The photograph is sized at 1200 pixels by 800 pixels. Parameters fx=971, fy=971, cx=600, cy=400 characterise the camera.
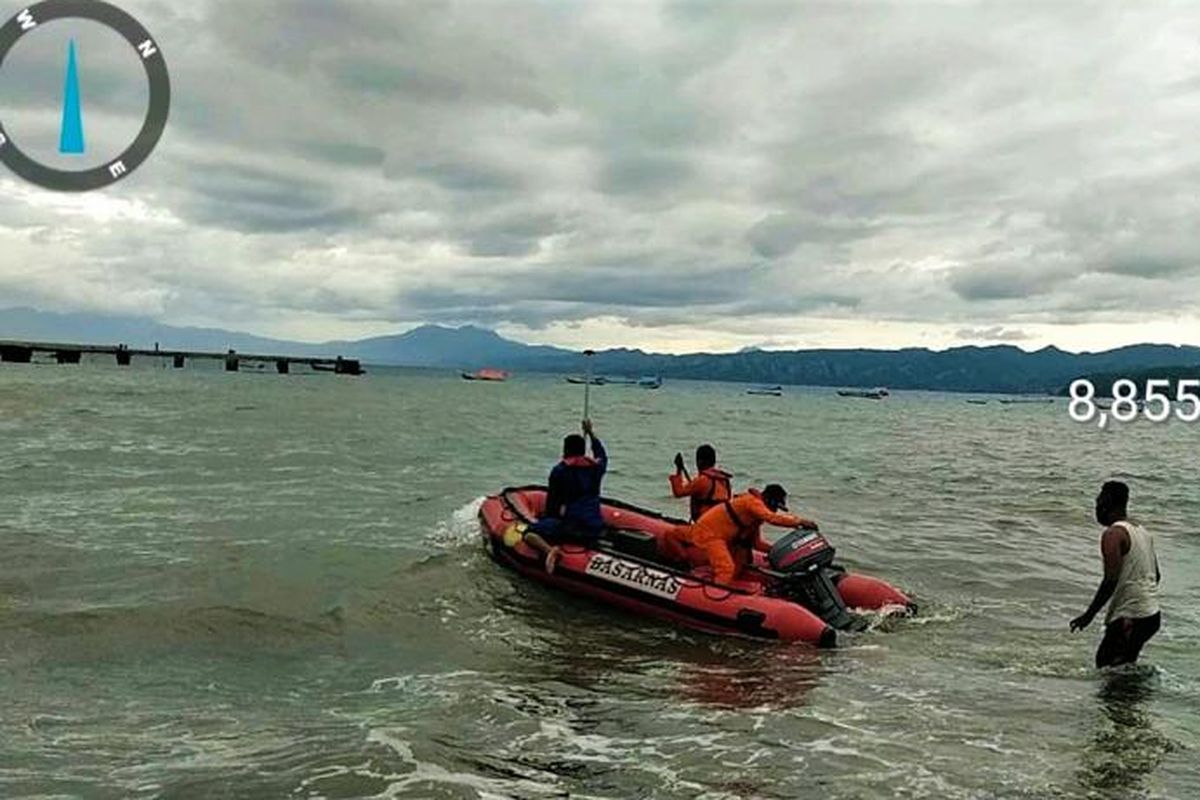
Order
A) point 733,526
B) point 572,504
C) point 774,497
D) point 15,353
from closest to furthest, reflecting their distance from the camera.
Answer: point 774,497
point 733,526
point 572,504
point 15,353

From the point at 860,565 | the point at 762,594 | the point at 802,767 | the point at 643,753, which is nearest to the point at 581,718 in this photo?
the point at 643,753

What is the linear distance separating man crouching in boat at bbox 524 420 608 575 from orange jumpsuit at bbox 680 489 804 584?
1550mm

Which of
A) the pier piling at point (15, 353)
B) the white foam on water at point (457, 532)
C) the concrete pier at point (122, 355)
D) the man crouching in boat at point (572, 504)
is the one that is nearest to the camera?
the man crouching in boat at point (572, 504)

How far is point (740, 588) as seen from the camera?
10586 millimetres

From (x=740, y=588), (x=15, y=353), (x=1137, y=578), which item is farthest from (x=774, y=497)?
(x=15, y=353)

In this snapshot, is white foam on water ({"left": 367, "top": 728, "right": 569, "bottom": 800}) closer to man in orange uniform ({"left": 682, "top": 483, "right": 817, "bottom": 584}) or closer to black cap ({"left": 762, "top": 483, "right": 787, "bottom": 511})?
man in orange uniform ({"left": 682, "top": 483, "right": 817, "bottom": 584})

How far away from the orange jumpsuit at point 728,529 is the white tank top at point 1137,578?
3.45 m

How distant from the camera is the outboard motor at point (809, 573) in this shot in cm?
1049

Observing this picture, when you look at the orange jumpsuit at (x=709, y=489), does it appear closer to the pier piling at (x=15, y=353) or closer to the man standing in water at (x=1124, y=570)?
the man standing in water at (x=1124, y=570)

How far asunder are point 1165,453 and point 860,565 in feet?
138

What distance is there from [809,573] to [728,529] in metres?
1.02

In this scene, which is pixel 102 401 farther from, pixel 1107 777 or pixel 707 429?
pixel 1107 777

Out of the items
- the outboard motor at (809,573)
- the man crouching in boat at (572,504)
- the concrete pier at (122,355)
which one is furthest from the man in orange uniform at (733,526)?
the concrete pier at (122,355)

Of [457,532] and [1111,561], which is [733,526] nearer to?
[1111,561]
